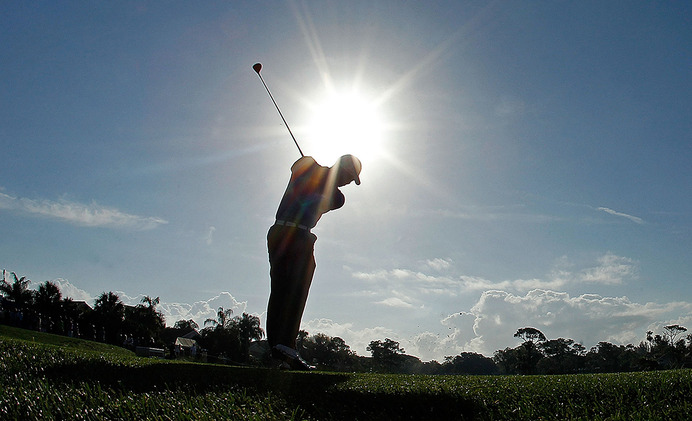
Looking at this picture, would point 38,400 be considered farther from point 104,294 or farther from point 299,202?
point 104,294

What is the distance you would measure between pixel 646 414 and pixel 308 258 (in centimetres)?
643

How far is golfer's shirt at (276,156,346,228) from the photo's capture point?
29.0 feet

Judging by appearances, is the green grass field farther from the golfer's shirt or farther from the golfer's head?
the golfer's head

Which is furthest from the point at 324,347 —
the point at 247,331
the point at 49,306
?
the point at 49,306

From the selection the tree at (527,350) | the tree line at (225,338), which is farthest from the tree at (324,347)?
the tree at (527,350)

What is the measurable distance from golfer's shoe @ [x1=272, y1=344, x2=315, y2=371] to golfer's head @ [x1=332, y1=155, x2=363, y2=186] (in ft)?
10.9

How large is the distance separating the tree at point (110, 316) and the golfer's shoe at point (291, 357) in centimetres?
7425

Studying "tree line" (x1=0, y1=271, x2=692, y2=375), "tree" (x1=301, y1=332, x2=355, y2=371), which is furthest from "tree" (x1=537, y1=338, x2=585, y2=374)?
"tree" (x1=301, y1=332, x2=355, y2=371)

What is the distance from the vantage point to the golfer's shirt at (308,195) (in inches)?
348

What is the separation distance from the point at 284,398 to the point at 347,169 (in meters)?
6.33

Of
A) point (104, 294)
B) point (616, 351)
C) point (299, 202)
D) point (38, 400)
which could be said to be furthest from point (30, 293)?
point (616, 351)

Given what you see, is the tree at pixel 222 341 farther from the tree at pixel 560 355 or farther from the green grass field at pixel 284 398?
the green grass field at pixel 284 398

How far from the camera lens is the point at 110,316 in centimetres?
7456

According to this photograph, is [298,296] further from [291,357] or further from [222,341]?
[222,341]
